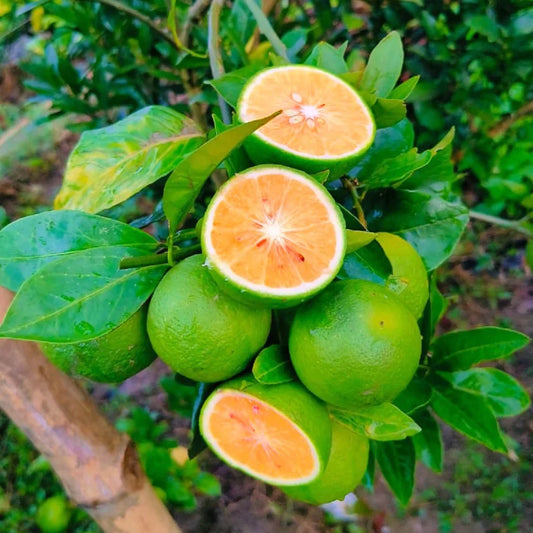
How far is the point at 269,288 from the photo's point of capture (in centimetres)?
51

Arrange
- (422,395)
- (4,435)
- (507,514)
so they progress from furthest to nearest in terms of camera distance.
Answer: (4,435), (507,514), (422,395)

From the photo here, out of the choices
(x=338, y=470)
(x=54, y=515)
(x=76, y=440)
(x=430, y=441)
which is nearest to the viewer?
(x=338, y=470)

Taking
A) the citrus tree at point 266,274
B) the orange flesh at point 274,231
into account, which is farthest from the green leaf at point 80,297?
the orange flesh at point 274,231

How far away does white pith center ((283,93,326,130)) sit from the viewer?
0.59m

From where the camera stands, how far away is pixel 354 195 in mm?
655

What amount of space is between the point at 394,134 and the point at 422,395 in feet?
1.04

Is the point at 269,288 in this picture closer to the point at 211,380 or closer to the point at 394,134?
the point at 211,380

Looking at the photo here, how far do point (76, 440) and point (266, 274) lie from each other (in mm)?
391

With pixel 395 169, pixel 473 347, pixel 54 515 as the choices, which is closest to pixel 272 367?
pixel 395 169

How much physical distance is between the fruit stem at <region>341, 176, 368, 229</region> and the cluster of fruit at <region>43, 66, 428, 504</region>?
0.07m

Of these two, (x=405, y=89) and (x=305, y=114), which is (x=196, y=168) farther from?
(x=405, y=89)

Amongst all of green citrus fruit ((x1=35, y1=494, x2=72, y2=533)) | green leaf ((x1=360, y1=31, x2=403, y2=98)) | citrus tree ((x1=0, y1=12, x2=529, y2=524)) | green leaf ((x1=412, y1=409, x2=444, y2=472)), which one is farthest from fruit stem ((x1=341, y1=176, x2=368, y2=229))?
green citrus fruit ((x1=35, y1=494, x2=72, y2=533))

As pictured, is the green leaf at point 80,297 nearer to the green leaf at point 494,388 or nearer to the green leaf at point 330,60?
the green leaf at point 330,60

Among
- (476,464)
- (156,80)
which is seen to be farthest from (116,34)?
(476,464)
